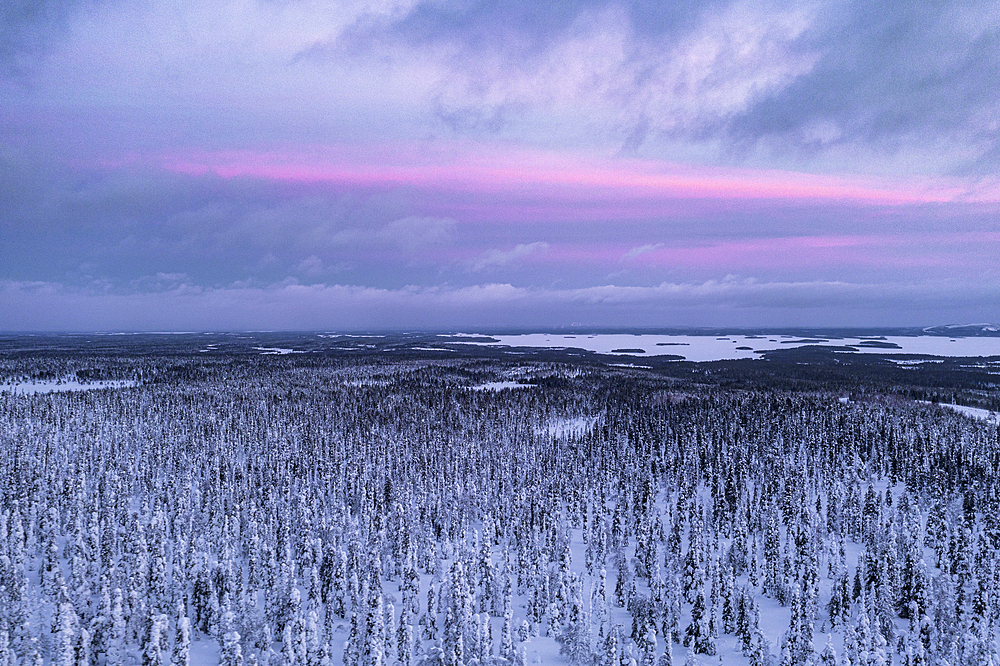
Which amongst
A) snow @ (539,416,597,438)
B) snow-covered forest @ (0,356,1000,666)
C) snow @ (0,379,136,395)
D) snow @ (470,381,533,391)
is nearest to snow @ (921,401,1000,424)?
snow-covered forest @ (0,356,1000,666)

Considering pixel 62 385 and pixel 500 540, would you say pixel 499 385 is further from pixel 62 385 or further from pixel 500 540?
pixel 62 385

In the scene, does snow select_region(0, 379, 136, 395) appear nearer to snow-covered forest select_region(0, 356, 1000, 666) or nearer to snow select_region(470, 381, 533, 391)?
snow-covered forest select_region(0, 356, 1000, 666)

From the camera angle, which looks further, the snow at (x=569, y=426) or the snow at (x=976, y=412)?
the snow at (x=569, y=426)

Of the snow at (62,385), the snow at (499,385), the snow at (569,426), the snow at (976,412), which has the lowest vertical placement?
the snow at (569,426)

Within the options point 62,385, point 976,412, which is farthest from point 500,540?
point 62,385

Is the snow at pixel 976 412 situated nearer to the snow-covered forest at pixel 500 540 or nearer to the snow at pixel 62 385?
the snow-covered forest at pixel 500 540

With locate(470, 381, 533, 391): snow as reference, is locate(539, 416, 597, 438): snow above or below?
below

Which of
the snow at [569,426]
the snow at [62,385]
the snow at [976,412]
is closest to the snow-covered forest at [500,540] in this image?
the snow at [569,426]

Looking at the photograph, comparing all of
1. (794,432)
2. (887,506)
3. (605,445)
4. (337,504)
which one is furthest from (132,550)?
(794,432)
